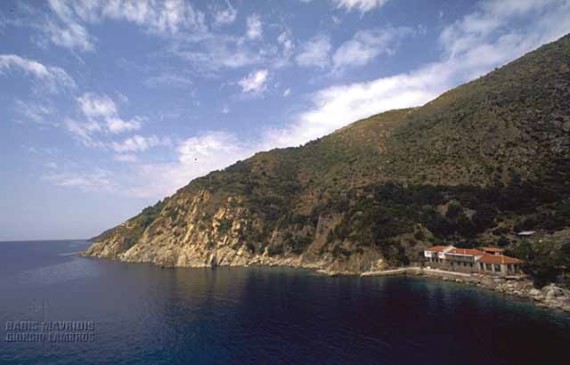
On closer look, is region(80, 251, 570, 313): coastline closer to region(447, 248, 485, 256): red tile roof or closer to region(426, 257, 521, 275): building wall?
region(426, 257, 521, 275): building wall

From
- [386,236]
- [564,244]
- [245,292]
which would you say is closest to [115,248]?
[245,292]

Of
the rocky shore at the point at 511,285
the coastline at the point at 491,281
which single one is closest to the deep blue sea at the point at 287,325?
the rocky shore at the point at 511,285

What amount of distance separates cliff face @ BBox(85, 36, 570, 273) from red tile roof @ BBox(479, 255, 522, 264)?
542 inches

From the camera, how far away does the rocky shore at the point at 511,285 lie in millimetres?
59719

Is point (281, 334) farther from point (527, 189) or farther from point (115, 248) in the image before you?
point (115, 248)

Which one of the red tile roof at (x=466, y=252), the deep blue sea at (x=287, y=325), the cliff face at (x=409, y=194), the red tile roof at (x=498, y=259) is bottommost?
the deep blue sea at (x=287, y=325)

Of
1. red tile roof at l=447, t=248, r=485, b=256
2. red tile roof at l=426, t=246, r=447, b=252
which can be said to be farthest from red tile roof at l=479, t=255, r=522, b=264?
red tile roof at l=426, t=246, r=447, b=252

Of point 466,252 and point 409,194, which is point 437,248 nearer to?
point 466,252

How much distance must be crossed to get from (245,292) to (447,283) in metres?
47.8

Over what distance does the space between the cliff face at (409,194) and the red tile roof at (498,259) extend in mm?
13775

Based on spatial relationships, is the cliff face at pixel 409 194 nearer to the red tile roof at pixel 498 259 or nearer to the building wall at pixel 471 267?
the building wall at pixel 471 267

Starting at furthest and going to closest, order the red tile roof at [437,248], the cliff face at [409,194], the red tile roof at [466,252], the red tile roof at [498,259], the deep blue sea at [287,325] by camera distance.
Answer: the cliff face at [409,194], the red tile roof at [437,248], the red tile roof at [466,252], the red tile roof at [498,259], the deep blue sea at [287,325]

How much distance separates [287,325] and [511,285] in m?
50.0

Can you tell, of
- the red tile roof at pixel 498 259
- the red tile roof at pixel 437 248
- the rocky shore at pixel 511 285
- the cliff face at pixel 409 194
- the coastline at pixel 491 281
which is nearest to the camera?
the rocky shore at pixel 511 285
